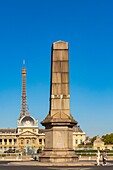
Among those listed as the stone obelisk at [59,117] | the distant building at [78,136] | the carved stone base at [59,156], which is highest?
Answer: the distant building at [78,136]

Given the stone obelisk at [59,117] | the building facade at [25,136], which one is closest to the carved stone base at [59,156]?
the stone obelisk at [59,117]

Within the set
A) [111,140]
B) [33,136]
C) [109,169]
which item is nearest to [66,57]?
[109,169]

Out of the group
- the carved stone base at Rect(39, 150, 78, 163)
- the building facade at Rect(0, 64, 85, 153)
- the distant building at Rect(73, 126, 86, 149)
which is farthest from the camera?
the building facade at Rect(0, 64, 85, 153)

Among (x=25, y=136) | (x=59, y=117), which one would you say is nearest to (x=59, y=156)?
(x=59, y=117)

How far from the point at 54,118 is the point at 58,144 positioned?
6.21 ft

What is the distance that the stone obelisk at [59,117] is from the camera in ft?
101

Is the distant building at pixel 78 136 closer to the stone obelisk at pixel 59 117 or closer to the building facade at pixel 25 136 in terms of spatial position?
the building facade at pixel 25 136

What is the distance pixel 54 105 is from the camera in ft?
105

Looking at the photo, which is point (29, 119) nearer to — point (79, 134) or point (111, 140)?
point (79, 134)

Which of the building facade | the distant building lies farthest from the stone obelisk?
the building facade

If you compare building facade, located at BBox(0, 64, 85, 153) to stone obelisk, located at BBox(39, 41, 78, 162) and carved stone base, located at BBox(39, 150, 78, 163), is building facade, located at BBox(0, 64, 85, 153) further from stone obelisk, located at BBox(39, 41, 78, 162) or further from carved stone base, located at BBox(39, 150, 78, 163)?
carved stone base, located at BBox(39, 150, 78, 163)

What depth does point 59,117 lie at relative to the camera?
102ft

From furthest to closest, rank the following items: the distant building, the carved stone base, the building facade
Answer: the building facade, the distant building, the carved stone base

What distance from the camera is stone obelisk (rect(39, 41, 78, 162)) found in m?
30.7
